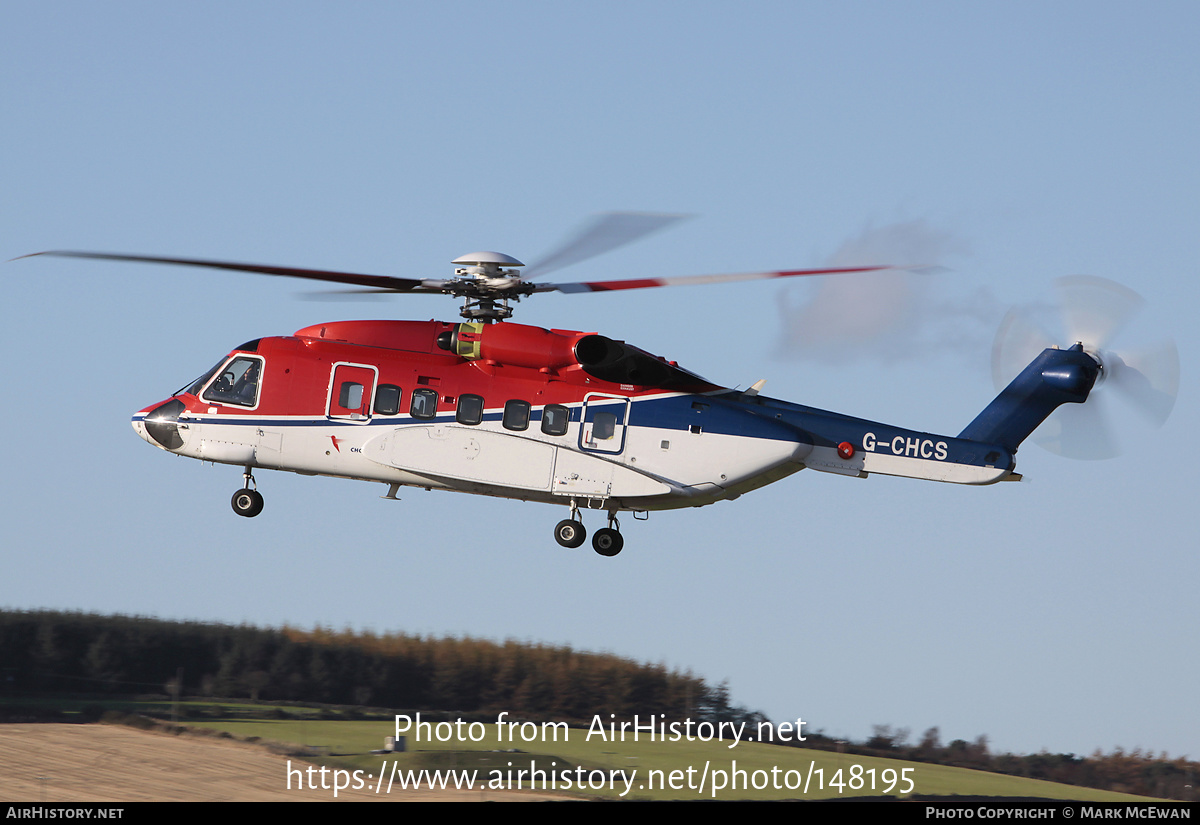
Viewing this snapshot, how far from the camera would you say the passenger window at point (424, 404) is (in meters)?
23.3

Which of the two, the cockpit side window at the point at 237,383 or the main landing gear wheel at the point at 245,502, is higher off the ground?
the cockpit side window at the point at 237,383

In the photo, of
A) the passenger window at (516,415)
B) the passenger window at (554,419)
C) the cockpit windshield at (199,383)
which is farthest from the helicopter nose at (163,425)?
the passenger window at (554,419)

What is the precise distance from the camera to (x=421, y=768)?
2536 cm

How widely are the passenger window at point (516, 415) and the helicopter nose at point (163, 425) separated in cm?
614

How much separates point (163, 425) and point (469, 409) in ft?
19.4

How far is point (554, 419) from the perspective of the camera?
75.6 ft

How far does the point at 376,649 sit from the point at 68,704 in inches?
259

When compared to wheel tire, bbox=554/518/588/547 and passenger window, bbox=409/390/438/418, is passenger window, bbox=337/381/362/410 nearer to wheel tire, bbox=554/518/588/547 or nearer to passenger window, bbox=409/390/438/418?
passenger window, bbox=409/390/438/418

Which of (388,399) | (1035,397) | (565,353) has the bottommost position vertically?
(388,399)

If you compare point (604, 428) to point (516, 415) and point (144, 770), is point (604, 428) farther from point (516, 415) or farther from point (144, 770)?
point (144, 770)

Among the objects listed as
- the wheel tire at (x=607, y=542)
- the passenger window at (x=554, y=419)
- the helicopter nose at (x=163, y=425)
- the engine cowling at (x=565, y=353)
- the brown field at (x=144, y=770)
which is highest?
Result: the engine cowling at (x=565, y=353)

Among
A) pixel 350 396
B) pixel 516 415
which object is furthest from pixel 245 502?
pixel 516 415

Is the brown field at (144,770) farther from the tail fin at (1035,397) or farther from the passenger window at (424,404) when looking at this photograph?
the tail fin at (1035,397)

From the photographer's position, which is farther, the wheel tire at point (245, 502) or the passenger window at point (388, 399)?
the wheel tire at point (245, 502)
